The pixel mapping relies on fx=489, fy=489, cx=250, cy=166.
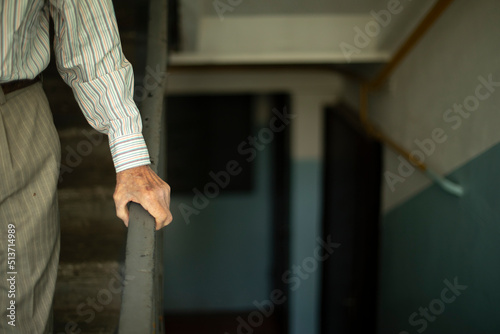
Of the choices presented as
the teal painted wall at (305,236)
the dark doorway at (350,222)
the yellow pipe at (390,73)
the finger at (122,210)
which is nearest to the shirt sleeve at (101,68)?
the finger at (122,210)

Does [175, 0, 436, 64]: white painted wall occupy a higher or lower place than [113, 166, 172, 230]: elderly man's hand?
higher

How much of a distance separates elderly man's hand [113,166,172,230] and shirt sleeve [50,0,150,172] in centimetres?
3

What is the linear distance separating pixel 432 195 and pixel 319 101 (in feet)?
7.31

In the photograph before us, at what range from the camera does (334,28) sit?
3.06 metres

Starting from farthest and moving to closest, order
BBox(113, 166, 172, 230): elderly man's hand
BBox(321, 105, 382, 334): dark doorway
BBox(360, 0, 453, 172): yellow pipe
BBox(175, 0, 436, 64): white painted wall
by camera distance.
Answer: BBox(321, 105, 382, 334): dark doorway
BBox(175, 0, 436, 64): white painted wall
BBox(360, 0, 453, 172): yellow pipe
BBox(113, 166, 172, 230): elderly man's hand

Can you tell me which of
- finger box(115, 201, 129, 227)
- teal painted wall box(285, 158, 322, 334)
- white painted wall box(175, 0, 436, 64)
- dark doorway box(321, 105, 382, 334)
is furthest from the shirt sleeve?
teal painted wall box(285, 158, 322, 334)

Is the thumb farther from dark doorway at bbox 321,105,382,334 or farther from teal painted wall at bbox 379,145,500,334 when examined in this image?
dark doorway at bbox 321,105,382,334

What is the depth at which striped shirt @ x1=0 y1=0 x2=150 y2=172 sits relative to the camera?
124cm

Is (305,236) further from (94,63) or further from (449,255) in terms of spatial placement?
(94,63)

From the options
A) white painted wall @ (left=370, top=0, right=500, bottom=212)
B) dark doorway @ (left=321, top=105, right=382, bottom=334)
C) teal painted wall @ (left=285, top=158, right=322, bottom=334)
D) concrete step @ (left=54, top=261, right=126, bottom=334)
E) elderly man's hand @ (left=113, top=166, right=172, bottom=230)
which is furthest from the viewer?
teal painted wall @ (left=285, top=158, right=322, bottom=334)

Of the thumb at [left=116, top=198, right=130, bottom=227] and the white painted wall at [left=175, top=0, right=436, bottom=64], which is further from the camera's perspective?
the white painted wall at [left=175, top=0, right=436, bottom=64]

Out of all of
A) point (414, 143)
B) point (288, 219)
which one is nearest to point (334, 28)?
point (414, 143)


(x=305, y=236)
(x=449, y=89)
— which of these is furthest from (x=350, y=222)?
(x=449, y=89)

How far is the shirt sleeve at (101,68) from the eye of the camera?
1243mm
